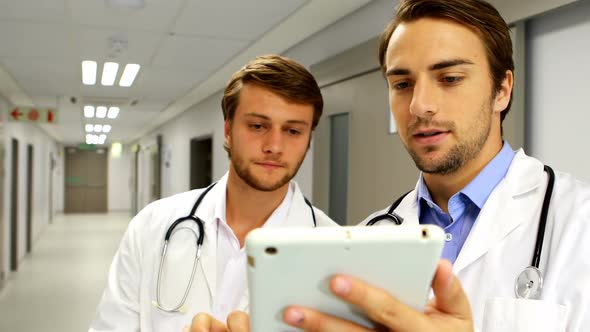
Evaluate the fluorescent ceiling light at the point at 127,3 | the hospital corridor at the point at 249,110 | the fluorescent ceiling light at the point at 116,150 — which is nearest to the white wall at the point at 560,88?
the hospital corridor at the point at 249,110

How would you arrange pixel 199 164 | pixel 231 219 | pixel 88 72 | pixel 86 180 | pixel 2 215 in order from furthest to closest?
pixel 86 180
pixel 199 164
pixel 2 215
pixel 88 72
pixel 231 219

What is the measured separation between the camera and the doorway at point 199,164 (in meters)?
7.29

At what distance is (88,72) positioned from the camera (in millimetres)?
4773

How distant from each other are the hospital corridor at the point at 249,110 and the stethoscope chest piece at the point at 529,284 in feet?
0.18

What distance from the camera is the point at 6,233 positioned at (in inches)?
242

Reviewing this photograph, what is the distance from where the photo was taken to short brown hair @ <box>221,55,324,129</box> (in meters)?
1.53

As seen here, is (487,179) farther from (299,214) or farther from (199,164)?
(199,164)

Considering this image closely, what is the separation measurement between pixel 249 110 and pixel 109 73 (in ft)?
12.2

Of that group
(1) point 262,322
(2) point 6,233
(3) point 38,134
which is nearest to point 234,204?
(1) point 262,322

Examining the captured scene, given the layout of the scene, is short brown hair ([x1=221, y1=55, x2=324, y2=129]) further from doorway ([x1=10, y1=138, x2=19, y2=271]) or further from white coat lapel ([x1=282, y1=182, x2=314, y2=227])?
doorway ([x1=10, y1=138, x2=19, y2=271])

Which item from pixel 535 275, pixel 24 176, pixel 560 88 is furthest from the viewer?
pixel 24 176

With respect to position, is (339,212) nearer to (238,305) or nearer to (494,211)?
(238,305)

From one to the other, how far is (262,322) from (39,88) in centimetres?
593

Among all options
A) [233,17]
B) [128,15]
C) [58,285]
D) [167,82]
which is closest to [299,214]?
[233,17]
